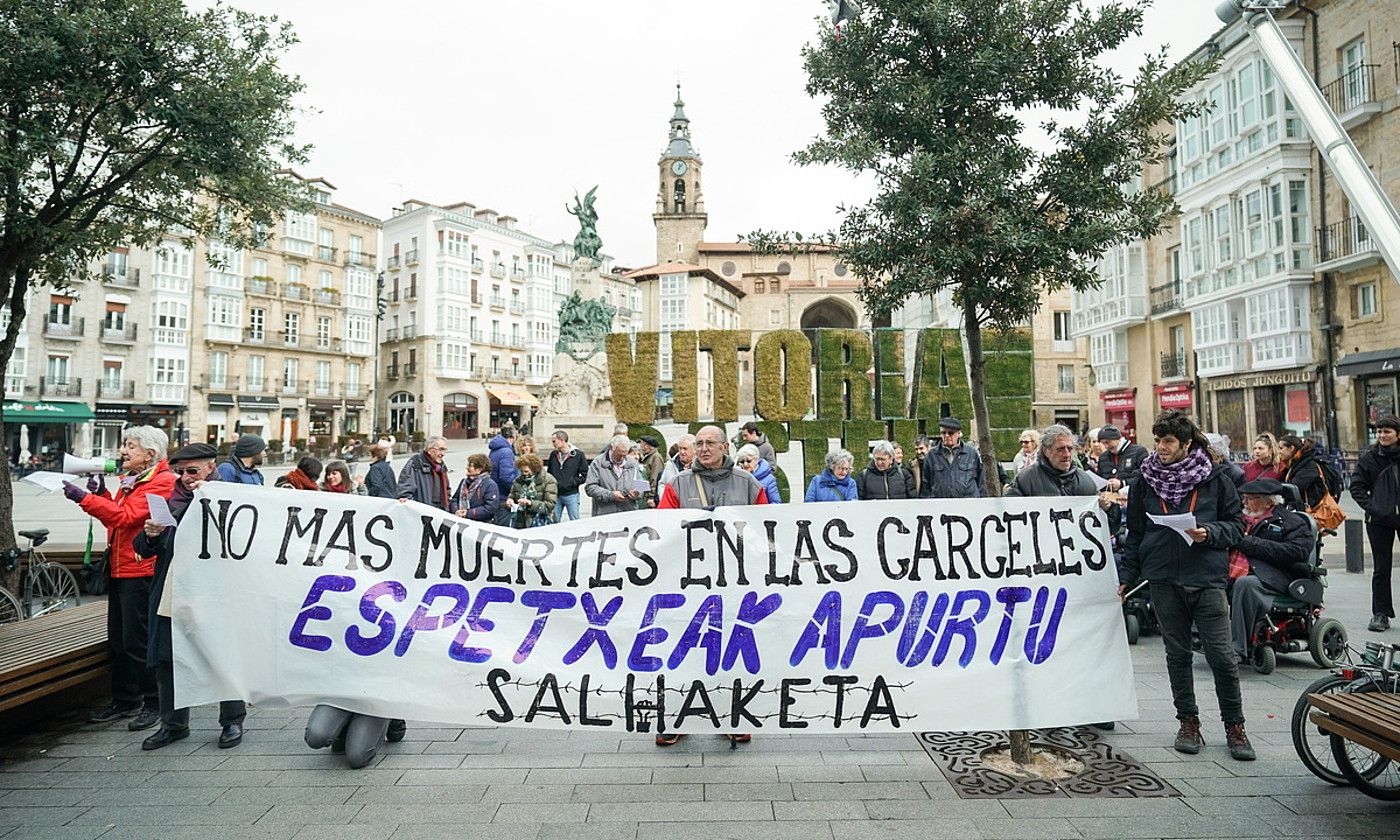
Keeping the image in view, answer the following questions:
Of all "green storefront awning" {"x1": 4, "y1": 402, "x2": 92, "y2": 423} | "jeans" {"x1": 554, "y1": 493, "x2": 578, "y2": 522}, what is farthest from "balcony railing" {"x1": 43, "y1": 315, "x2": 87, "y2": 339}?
"jeans" {"x1": 554, "y1": 493, "x2": 578, "y2": 522}

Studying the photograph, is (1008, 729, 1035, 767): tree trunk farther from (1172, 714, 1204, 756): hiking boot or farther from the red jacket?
the red jacket

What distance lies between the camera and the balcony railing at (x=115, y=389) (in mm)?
43750

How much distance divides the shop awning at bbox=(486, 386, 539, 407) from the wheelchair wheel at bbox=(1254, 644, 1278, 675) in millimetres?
62142

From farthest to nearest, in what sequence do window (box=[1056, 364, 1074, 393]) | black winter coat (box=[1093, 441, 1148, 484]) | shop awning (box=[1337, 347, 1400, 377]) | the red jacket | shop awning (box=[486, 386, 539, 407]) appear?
1. shop awning (box=[486, 386, 539, 407])
2. window (box=[1056, 364, 1074, 393])
3. shop awning (box=[1337, 347, 1400, 377])
4. black winter coat (box=[1093, 441, 1148, 484])
5. the red jacket

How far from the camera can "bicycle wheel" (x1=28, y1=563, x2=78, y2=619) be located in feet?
28.4

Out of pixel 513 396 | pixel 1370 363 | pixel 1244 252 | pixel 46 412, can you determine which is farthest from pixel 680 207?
pixel 1370 363

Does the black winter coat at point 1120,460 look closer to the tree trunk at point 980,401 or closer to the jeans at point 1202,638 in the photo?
the tree trunk at point 980,401

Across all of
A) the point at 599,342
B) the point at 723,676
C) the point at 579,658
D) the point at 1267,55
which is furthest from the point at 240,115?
the point at 599,342

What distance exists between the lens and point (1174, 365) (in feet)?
107

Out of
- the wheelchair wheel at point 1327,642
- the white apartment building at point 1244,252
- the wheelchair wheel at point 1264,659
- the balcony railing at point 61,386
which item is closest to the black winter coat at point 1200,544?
the wheelchair wheel at point 1264,659

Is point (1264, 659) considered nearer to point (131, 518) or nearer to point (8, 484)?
point (131, 518)

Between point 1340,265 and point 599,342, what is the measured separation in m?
24.7

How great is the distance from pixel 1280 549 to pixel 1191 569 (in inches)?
90.6

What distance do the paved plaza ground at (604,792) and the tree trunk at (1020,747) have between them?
0.44 metres
